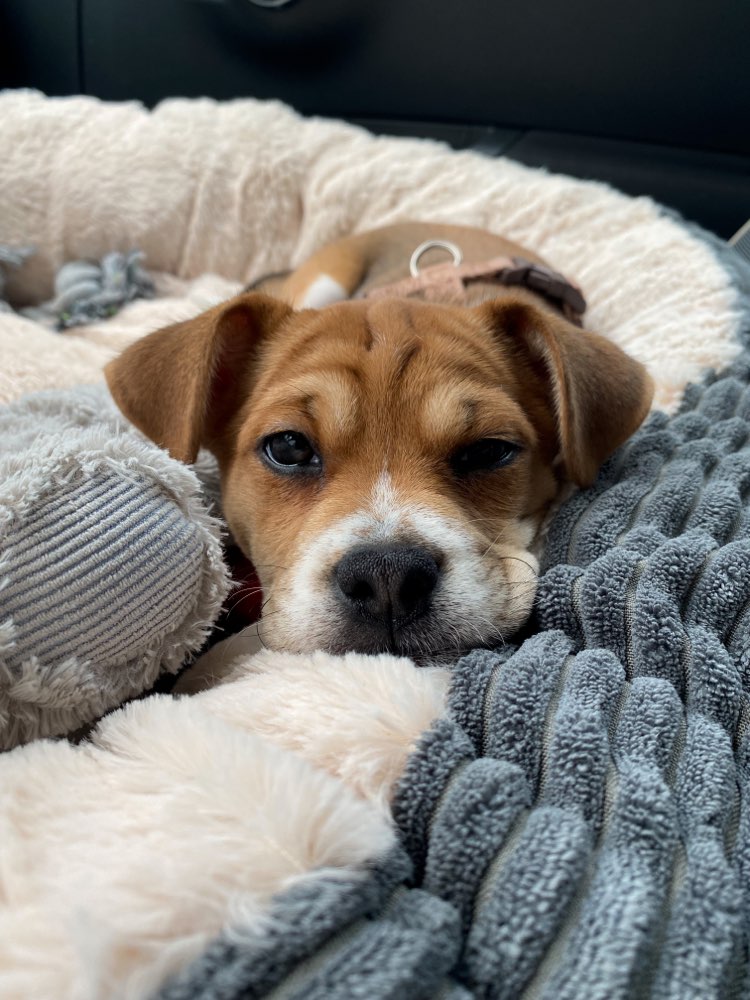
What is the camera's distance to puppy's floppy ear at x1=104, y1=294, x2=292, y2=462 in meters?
2.11

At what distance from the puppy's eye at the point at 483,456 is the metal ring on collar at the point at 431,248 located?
51.5 inches

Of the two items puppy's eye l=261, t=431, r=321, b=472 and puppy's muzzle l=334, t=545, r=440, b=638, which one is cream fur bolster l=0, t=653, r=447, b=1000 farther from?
puppy's eye l=261, t=431, r=321, b=472

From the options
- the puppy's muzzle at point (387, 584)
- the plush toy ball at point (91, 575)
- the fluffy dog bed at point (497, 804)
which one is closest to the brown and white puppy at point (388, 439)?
the puppy's muzzle at point (387, 584)

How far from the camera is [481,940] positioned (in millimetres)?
1003

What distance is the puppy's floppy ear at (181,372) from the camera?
2.11 metres

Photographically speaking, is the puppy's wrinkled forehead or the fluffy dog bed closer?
the fluffy dog bed

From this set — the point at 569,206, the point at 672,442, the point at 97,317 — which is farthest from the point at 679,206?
the point at 97,317

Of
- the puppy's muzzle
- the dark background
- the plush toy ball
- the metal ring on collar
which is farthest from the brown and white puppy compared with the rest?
the dark background

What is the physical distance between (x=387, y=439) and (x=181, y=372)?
62 centimetres

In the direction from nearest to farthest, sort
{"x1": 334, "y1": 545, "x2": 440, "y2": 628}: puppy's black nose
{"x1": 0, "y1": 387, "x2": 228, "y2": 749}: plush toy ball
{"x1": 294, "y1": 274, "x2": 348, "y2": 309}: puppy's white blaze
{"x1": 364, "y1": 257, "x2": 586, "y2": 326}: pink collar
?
{"x1": 0, "y1": 387, "x2": 228, "y2": 749}: plush toy ball → {"x1": 334, "y1": 545, "x2": 440, "y2": 628}: puppy's black nose → {"x1": 364, "y1": 257, "x2": 586, "y2": 326}: pink collar → {"x1": 294, "y1": 274, "x2": 348, "y2": 309}: puppy's white blaze

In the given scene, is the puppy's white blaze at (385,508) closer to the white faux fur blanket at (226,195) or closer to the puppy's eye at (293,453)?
the puppy's eye at (293,453)

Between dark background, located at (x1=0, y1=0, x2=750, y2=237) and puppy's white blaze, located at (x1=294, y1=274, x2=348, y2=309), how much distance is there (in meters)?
1.97

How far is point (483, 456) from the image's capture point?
2.07 metres

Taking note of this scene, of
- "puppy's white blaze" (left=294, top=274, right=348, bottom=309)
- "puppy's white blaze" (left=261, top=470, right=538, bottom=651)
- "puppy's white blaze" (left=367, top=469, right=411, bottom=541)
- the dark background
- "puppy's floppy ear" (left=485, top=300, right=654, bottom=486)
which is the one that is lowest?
"puppy's white blaze" (left=294, top=274, right=348, bottom=309)
